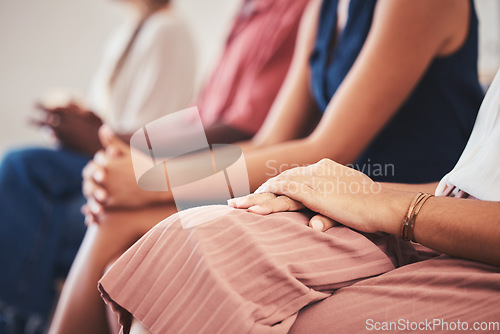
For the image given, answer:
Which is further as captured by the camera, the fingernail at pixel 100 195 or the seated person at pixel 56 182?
the seated person at pixel 56 182

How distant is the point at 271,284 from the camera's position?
0.31 meters

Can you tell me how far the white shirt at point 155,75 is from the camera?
4.14 feet

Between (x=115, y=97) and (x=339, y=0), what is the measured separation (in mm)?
930

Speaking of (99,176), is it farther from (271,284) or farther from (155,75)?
(155,75)

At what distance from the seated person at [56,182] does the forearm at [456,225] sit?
56 centimetres

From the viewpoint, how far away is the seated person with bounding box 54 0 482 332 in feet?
1.47

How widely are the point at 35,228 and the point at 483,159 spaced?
30.2 inches

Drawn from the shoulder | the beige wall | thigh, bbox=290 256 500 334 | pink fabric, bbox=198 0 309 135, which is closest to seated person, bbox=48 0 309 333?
pink fabric, bbox=198 0 309 135

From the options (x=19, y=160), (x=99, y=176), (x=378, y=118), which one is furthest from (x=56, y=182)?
(x=378, y=118)

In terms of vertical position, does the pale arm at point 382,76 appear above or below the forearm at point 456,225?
above

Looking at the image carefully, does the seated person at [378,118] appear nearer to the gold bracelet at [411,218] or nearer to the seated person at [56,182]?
the gold bracelet at [411,218]

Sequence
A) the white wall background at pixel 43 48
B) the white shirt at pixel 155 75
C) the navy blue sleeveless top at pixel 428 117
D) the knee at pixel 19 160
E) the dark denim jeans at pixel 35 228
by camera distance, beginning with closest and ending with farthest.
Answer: the navy blue sleeveless top at pixel 428 117, the dark denim jeans at pixel 35 228, the knee at pixel 19 160, the white shirt at pixel 155 75, the white wall background at pixel 43 48

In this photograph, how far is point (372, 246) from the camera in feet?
1.16

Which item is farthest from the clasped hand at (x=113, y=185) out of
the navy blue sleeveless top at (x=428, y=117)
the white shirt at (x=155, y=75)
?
the white shirt at (x=155, y=75)
